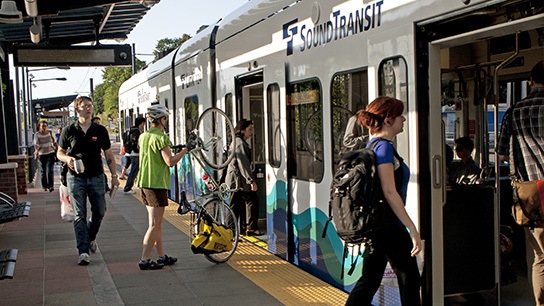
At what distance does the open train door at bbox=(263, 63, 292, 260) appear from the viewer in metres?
6.53

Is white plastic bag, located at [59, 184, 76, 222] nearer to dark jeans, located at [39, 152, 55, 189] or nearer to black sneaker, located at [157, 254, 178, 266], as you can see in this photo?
black sneaker, located at [157, 254, 178, 266]

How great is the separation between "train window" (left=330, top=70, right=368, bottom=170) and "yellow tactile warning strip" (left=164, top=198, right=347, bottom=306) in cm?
107

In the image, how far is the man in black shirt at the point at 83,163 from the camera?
7.09m

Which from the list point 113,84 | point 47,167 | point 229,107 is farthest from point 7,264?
point 113,84

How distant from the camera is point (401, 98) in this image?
172 inches

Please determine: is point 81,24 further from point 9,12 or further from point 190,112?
point 9,12

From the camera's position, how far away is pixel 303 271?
637 centimetres

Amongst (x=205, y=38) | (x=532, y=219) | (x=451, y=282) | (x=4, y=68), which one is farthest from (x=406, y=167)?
(x=4, y=68)

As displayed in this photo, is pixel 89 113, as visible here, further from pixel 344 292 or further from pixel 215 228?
pixel 344 292

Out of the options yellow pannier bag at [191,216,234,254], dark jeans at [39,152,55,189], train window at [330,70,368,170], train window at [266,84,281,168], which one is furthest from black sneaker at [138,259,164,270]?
dark jeans at [39,152,55,189]

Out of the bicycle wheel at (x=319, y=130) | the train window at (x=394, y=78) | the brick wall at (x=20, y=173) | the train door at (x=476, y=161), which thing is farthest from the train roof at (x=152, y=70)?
the train window at (x=394, y=78)

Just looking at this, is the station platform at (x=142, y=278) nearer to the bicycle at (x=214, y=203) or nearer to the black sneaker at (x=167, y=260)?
the black sneaker at (x=167, y=260)

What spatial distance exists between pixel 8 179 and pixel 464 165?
28.4ft

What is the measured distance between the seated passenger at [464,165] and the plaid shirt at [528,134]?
4.91 feet
